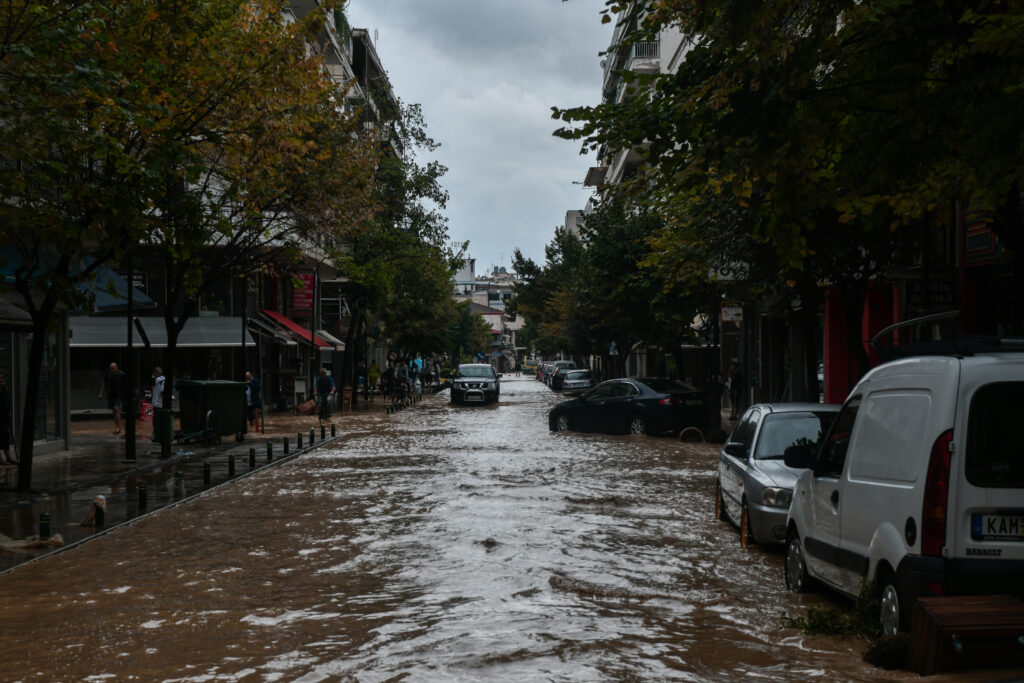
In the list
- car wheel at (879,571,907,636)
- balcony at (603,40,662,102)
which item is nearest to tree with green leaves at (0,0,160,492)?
car wheel at (879,571,907,636)

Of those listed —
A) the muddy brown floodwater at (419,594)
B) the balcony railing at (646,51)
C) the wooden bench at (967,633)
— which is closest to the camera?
the wooden bench at (967,633)

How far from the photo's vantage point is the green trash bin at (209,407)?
25.2 m

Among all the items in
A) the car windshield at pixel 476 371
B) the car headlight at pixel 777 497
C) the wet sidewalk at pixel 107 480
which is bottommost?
the wet sidewalk at pixel 107 480

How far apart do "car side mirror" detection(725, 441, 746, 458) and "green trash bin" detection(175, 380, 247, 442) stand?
15417 millimetres

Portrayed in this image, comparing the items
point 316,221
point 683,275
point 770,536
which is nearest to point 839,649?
point 770,536

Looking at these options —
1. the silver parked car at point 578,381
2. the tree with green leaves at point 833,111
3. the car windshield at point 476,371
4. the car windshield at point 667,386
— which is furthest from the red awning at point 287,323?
the tree with green leaves at point 833,111

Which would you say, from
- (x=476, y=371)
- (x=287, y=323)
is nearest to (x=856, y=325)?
(x=287, y=323)

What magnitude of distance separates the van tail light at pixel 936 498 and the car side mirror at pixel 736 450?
18.5 feet

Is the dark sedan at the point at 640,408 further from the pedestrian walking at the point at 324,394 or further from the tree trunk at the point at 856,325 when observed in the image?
the pedestrian walking at the point at 324,394

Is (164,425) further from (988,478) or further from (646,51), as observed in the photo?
(646,51)

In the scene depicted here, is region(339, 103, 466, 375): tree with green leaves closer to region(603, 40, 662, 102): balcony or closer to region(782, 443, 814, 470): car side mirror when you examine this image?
region(603, 40, 662, 102): balcony

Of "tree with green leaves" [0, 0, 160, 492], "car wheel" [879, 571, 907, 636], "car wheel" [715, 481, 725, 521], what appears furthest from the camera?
"car wheel" [715, 481, 725, 521]

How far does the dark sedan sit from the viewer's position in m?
27.7

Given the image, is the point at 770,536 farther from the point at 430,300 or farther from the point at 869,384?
the point at 430,300
